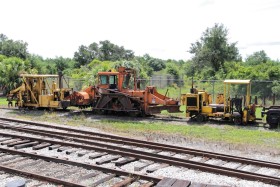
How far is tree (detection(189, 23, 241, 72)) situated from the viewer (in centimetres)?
4872

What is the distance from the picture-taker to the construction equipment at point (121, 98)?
19.1m

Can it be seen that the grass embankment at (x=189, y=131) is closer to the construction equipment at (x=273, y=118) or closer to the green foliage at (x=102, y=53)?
the construction equipment at (x=273, y=118)

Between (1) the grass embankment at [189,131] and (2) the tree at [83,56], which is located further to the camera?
(2) the tree at [83,56]

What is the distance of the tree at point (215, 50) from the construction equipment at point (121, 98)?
30.0m

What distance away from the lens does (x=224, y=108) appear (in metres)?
17.2

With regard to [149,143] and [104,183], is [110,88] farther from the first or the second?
[104,183]

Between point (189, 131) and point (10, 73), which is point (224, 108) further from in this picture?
point (10, 73)

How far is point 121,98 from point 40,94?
618 centimetres

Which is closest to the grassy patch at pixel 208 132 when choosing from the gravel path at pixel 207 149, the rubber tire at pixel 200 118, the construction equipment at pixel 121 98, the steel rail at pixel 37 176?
the gravel path at pixel 207 149

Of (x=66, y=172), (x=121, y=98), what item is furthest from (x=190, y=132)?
(x=66, y=172)

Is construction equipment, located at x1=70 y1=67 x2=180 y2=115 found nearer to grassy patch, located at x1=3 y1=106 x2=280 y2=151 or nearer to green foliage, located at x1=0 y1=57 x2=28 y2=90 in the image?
grassy patch, located at x1=3 y1=106 x2=280 y2=151

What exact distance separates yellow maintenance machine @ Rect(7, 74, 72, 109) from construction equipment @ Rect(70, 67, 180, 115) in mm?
920

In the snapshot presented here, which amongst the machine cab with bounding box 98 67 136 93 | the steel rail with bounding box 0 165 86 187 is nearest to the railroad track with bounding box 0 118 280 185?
the steel rail with bounding box 0 165 86 187

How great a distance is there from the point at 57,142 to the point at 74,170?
10.6ft
